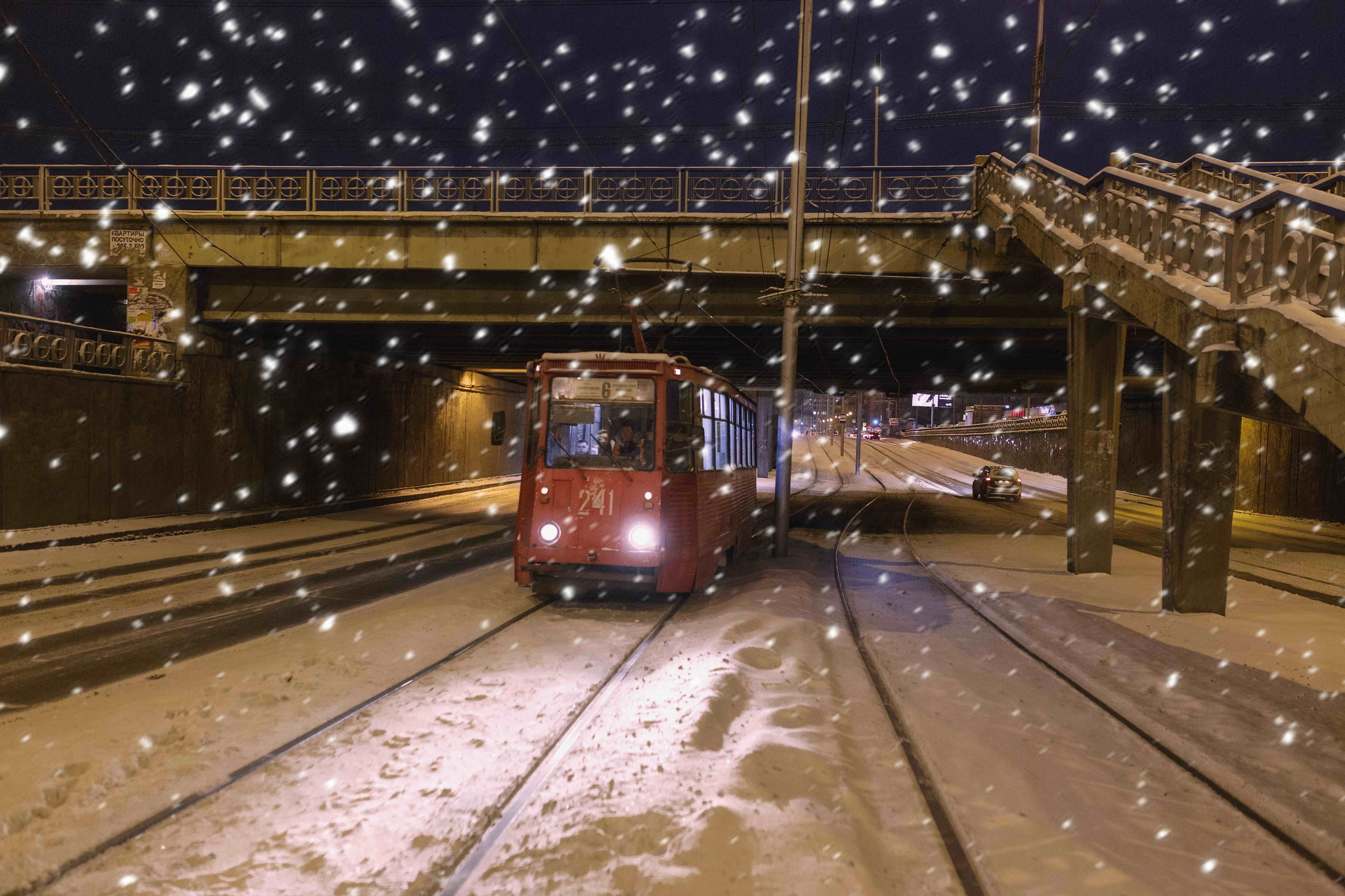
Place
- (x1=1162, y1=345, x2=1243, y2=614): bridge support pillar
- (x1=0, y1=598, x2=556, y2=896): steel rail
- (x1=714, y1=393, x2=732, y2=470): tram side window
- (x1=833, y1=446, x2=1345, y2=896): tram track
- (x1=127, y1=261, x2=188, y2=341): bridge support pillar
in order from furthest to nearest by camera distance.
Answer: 1. (x1=127, y1=261, x2=188, y2=341): bridge support pillar
2. (x1=714, y1=393, x2=732, y2=470): tram side window
3. (x1=1162, y1=345, x2=1243, y2=614): bridge support pillar
4. (x1=833, y1=446, x2=1345, y2=896): tram track
5. (x1=0, y1=598, x2=556, y2=896): steel rail

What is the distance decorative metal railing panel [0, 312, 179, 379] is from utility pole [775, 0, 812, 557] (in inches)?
525

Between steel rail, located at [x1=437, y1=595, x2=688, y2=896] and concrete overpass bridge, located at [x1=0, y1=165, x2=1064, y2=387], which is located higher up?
concrete overpass bridge, located at [x1=0, y1=165, x2=1064, y2=387]

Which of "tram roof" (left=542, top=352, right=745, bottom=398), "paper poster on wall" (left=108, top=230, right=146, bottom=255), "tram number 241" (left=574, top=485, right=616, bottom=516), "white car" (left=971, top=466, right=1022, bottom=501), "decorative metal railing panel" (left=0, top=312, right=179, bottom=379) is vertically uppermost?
"paper poster on wall" (left=108, top=230, right=146, bottom=255)

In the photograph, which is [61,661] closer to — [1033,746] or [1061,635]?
[1033,746]

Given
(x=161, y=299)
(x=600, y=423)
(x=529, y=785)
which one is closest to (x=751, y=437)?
(x=600, y=423)

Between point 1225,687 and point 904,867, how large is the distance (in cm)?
495

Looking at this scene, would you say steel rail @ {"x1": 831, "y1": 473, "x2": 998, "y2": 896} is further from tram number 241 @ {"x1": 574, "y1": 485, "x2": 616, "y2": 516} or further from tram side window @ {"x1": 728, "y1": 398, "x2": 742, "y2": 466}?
tram side window @ {"x1": 728, "y1": 398, "x2": 742, "y2": 466}

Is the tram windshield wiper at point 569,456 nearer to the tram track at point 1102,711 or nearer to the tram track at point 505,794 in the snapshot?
the tram track at point 505,794

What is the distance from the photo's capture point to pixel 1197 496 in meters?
9.89

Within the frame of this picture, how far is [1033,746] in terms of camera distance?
17.7 feet

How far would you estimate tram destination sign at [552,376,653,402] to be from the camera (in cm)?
974

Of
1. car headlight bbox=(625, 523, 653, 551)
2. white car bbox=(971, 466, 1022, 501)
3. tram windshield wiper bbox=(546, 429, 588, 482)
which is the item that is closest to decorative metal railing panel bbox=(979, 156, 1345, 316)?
car headlight bbox=(625, 523, 653, 551)

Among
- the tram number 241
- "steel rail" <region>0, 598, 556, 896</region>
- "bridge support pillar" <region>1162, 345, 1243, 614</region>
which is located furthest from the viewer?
"bridge support pillar" <region>1162, 345, 1243, 614</region>

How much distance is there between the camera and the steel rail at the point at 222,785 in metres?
3.51
